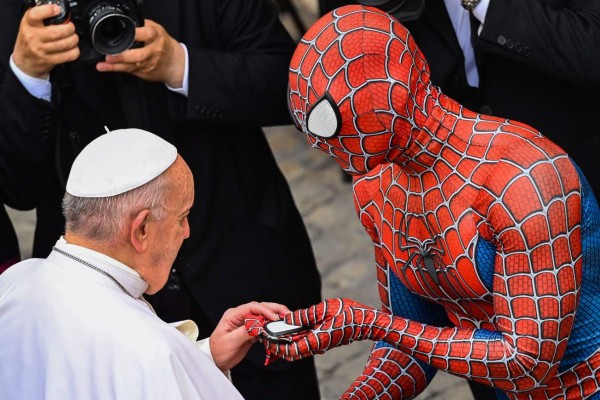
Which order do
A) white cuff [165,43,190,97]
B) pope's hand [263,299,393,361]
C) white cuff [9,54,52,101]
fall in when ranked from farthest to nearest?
white cuff [165,43,190,97] < white cuff [9,54,52,101] < pope's hand [263,299,393,361]

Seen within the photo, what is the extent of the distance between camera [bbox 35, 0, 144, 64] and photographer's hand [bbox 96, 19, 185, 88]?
0.03 meters

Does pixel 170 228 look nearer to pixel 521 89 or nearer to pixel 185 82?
pixel 185 82

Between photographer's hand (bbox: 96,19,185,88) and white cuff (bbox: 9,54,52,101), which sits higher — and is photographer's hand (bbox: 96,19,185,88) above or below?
above

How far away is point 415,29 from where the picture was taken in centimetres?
384

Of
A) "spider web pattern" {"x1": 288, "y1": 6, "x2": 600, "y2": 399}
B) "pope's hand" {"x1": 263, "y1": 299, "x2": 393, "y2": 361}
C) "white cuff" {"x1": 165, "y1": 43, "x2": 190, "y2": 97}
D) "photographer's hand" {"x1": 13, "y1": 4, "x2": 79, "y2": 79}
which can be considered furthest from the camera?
"white cuff" {"x1": 165, "y1": 43, "x2": 190, "y2": 97}

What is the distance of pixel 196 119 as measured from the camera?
3.93 meters

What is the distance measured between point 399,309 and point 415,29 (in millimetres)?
949

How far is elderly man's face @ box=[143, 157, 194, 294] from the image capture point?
304 cm

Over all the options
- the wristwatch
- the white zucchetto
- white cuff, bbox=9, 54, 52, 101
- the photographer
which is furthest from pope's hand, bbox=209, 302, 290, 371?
the wristwatch

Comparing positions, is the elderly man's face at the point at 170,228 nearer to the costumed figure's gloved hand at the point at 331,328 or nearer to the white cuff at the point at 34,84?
the costumed figure's gloved hand at the point at 331,328

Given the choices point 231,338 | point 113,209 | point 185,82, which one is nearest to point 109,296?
point 113,209

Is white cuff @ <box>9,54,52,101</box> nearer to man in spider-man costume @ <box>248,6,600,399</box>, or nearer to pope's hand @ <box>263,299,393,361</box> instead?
man in spider-man costume @ <box>248,6,600,399</box>

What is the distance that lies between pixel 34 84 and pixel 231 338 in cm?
106

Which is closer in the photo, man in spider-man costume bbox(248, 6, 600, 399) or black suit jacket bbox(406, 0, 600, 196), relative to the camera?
man in spider-man costume bbox(248, 6, 600, 399)
